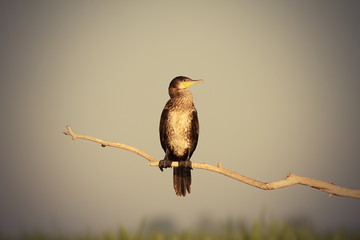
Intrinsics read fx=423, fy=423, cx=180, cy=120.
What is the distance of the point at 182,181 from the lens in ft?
21.6

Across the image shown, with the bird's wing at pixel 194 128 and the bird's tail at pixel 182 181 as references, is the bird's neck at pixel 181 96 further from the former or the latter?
the bird's tail at pixel 182 181

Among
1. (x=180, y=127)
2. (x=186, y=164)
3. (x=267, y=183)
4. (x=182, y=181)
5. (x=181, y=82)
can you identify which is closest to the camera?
(x=267, y=183)

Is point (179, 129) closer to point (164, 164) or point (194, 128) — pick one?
point (194, 128)

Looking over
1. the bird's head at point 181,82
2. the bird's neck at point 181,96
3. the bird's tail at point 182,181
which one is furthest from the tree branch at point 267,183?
the bird's head at point 181,82

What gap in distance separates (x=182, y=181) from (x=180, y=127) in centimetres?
85

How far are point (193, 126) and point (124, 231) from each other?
2082mm

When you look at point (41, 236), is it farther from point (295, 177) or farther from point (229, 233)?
point (295, 177)

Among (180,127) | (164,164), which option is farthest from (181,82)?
(164,164)

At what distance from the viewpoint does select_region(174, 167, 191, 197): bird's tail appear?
21.5 ft

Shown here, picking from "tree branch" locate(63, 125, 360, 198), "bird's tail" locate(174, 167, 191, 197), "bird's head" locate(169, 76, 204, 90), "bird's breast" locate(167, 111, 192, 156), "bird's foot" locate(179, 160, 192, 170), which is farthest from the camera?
"bird's head" locate(169, 76, 204, 90)

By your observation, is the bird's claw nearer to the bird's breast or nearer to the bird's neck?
the bird's breast

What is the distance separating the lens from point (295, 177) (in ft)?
17.6

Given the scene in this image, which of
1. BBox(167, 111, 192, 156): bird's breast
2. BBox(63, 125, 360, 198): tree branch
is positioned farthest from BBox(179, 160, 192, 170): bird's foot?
BBox(63, 125, 360, 198): tree branch

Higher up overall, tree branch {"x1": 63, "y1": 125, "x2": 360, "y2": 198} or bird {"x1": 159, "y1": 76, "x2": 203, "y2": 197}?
bird {"x1": 159, "y1": 76, "x2": 203, "y2": 197}
